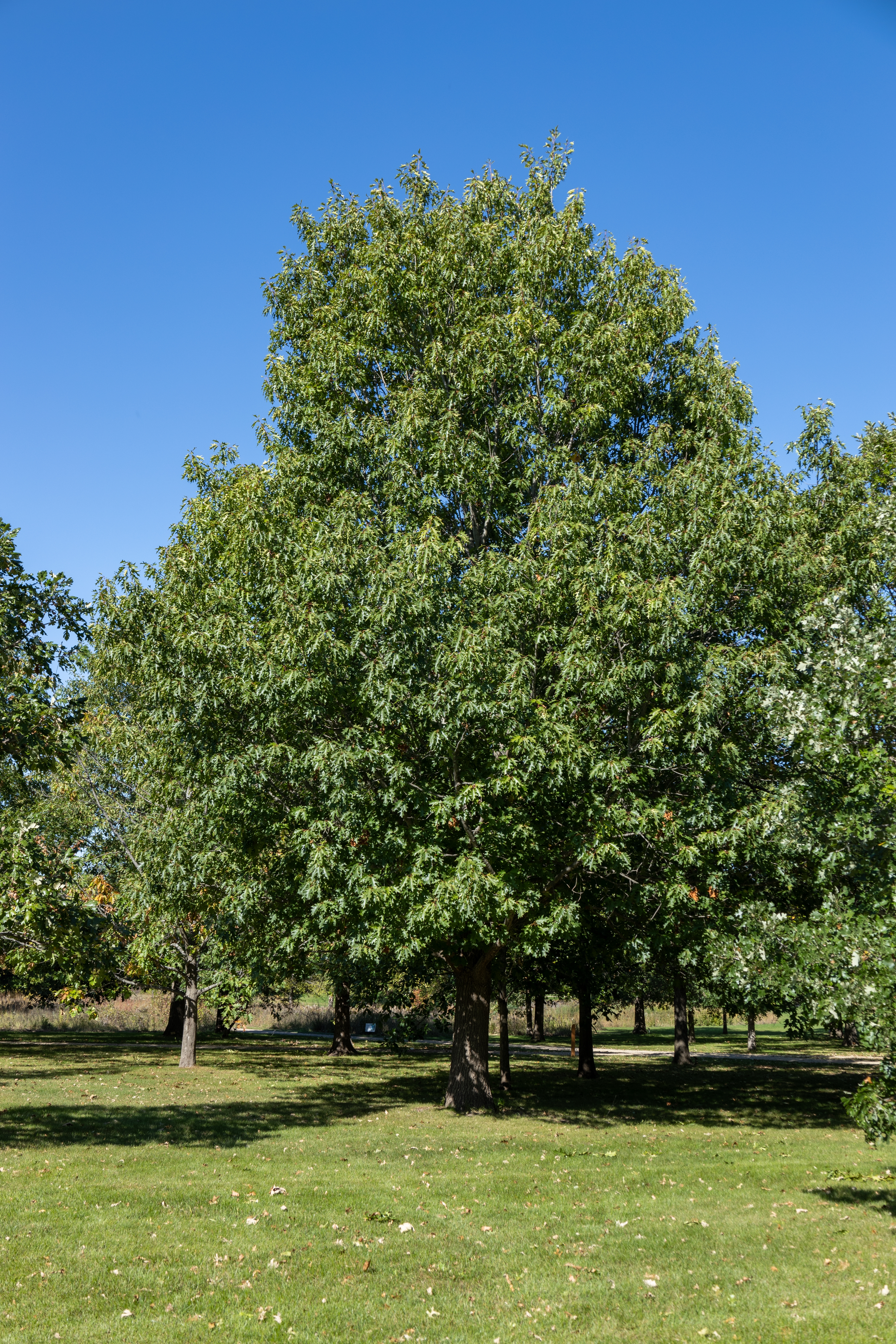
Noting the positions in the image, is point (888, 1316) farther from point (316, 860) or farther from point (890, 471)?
point (890, 471)

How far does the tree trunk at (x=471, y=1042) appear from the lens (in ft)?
65.2

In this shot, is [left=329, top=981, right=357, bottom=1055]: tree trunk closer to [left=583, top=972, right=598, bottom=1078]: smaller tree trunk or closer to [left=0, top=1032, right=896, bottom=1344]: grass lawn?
[left=583, top=972, right=598, bottom=1078]: smaller tree trunk

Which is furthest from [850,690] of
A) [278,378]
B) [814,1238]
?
[278,378]

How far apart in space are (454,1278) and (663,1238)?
283 cm

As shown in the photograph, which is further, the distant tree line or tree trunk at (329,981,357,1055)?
tree trunk at (329,981,357,1055)

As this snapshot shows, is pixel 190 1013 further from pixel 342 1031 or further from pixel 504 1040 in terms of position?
pixel 504 1040

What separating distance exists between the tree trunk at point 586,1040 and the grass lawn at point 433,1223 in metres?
6.12

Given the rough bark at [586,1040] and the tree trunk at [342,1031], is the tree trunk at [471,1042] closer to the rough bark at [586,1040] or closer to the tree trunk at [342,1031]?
the rough bark at [586,1040]

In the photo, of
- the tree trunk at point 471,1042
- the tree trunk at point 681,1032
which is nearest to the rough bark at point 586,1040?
the tree trunk at point 681,1032

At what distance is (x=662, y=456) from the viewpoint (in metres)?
19.6

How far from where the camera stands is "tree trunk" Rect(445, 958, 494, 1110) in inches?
782

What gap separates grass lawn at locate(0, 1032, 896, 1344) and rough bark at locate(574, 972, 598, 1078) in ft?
19.9

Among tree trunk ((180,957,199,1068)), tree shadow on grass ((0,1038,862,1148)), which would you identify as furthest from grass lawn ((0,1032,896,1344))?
tree trunk ((180,957,199,1068))

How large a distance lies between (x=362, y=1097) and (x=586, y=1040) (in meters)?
8.30
